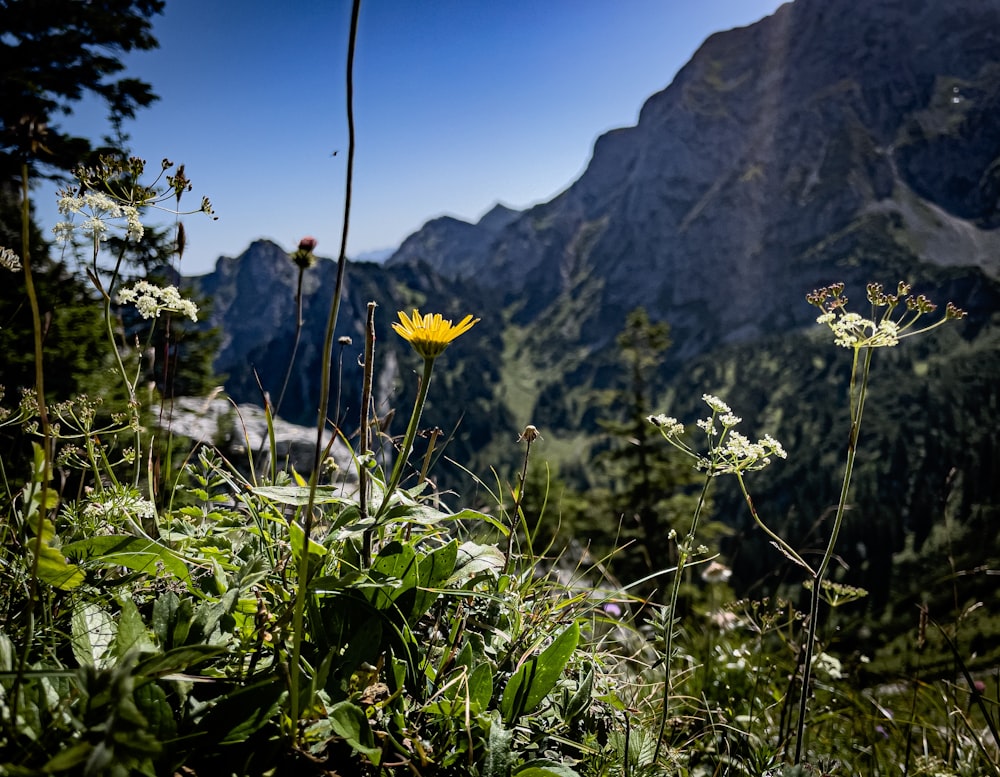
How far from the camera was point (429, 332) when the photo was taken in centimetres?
157

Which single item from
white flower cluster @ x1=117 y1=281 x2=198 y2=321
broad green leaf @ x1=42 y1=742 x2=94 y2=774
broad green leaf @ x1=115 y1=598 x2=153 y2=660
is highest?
white flower cluster @ x1=117 y1=281 x2=198 y2=321

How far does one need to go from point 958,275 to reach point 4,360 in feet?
770

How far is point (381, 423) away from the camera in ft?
8.14

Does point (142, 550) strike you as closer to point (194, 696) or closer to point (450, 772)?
point (194, 696)

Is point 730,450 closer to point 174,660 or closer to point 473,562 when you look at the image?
point 473,562

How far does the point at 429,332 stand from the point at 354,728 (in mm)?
977

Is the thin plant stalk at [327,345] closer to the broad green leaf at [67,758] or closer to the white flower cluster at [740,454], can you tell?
the broad green leaf at [67,758]

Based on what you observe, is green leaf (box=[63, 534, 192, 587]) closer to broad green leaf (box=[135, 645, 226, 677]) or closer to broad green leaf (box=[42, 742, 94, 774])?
broad green leaf (box=[135, 645, 226, 677])

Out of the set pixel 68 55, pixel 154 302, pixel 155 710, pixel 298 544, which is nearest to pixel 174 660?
pixel 155 710

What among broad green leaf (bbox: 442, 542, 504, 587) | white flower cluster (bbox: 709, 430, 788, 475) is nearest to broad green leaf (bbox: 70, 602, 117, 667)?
broad green leaf (bbox: 442, 542, 504, 587)

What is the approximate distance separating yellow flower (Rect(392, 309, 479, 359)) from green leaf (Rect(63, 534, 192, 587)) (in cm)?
88

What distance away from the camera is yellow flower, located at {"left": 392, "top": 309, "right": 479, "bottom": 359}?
59.4 inches

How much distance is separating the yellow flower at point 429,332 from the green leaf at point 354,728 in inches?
33.5

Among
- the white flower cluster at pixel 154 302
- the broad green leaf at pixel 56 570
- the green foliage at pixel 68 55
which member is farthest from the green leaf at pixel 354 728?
the green foliage at pixel 68 55
